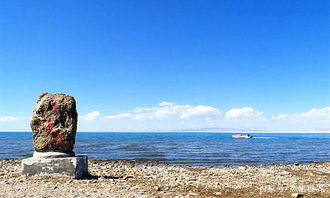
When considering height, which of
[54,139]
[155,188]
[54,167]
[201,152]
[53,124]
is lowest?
[201,152]

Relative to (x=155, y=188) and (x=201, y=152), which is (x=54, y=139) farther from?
(x=201, y=152)

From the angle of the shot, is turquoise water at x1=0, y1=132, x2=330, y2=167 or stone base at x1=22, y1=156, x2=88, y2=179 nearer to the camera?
stone base at x1=22, y1=156, x2=88, y2=179

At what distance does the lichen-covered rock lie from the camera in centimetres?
1441

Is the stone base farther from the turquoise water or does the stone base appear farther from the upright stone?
A: the turquoise water

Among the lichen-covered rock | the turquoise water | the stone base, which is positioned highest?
the lichen-covered rock

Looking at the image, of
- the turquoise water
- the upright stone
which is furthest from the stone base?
the turquoise water

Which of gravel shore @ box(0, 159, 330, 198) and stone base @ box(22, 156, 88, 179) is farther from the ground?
stone base @ box(22, 156, 88, 179)

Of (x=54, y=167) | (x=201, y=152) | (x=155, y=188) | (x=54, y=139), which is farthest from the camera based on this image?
(x=201, y=152)

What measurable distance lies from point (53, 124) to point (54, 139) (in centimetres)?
71

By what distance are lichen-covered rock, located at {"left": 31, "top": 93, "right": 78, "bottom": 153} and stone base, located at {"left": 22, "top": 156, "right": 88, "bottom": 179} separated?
546 millimetres

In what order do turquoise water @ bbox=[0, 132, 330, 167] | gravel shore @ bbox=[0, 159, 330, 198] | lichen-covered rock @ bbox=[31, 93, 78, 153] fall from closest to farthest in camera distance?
1. gravel shore @ bbox=[0, 159, 330, 198]
2. lichen-covered rock @ bbox=[31, 93, 78, 153]
3. turquoise water @ bbox=[0, 132, 330, 167]

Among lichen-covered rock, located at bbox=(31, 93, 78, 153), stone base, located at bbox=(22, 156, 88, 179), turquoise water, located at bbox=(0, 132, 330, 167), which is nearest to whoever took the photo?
stone base, located at bbox=(22, 156, 88, 179)

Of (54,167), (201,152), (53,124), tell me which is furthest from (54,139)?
(201,152)

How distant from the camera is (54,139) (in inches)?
567
